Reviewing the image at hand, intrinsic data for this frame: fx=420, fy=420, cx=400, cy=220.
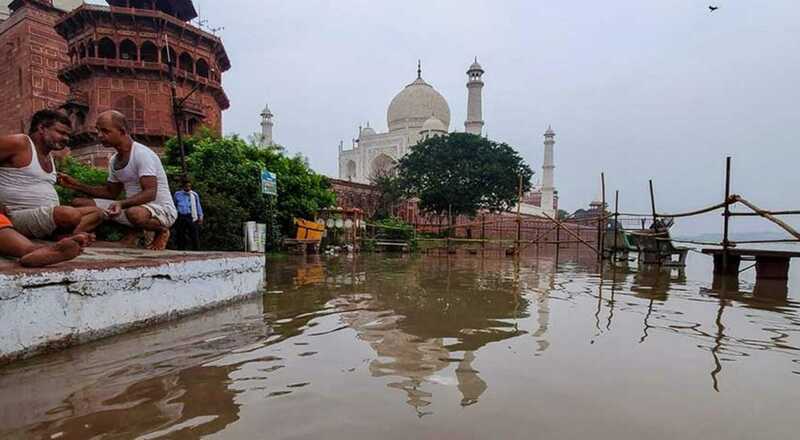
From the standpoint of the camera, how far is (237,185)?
1227cm

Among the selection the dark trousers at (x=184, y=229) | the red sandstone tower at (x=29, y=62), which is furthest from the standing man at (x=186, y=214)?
the red sandstone tower at (x=29, y=62)

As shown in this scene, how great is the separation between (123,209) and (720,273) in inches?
435

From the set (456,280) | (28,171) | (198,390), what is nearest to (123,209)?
(28,171)

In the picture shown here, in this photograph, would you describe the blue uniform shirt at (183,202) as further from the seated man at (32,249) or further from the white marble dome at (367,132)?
the white marble dome at (367,132)

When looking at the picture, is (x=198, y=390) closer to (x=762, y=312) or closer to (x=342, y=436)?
(x=342, y=436)

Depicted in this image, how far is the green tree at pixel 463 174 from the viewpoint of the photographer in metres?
27.1

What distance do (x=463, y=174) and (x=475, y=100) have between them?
16431 mm

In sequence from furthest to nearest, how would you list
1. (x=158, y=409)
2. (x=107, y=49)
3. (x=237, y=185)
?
1. (x=107, y=49)
2. (x=237, y=185)
3. (x=158, y=409)

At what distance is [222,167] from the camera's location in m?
12.2

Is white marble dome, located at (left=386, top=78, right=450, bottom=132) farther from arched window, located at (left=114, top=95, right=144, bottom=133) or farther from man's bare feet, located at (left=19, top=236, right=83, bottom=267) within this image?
man's bare feet, located at (left=19, top=236, right=83, bottom=267)

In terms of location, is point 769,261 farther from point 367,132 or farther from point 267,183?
point 367,132

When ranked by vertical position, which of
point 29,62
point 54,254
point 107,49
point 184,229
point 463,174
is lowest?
point 184,229

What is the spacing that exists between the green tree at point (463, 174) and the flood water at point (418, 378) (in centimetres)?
2292

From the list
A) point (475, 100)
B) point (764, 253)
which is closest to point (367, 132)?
point (475, 100)
